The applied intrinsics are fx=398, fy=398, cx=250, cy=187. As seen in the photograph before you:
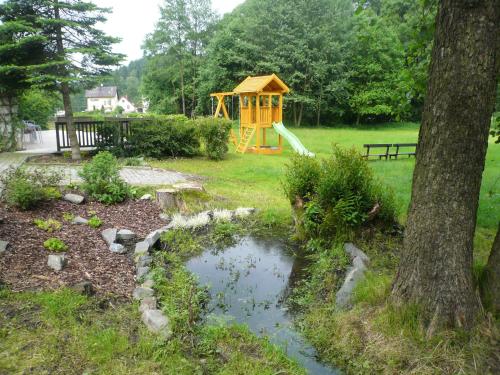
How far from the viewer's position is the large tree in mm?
10234

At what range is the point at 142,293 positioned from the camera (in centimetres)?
380

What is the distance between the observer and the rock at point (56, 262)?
13.2ft

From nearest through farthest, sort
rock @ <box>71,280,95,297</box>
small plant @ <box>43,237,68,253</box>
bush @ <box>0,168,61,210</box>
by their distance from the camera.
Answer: rock @ <box>71,280,95,297</box>
small plant @ <box>43,237,68,253</box>
bush @ <box>0,168,61,210</box>

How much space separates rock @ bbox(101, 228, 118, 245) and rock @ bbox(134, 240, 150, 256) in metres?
0.34

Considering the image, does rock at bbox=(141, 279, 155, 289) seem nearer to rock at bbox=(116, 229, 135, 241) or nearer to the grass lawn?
rock at bbox=(116, 229, 135, 241)

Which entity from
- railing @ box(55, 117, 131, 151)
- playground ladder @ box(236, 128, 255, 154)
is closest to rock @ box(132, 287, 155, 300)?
railing @ box(55, 117, 131, 151)

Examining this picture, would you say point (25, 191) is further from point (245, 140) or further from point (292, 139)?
point (245, 140)

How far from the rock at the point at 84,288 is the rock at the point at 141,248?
1172 millimetres

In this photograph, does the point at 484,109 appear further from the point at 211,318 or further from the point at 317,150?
the point at 317,150

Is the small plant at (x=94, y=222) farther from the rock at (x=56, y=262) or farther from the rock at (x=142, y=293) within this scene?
the rock at (x=142, y=293)

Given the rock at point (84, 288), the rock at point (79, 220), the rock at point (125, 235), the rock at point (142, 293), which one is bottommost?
the rock at point (142, 293)

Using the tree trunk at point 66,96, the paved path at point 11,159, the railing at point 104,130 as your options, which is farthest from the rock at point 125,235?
the railing at point 104,130

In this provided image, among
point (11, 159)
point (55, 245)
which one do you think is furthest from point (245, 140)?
point (55, 245)

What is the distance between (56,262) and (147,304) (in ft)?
3.99
